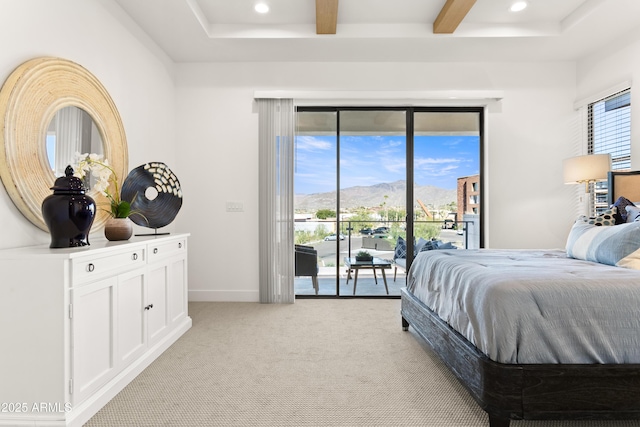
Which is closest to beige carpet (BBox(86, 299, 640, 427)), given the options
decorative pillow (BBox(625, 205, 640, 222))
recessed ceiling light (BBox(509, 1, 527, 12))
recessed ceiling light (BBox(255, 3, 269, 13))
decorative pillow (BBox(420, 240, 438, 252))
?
decorative pillow (BBox(420, 240, 438, 252))

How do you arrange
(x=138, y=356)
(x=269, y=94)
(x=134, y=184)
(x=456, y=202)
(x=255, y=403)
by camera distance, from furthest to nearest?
(x=456, y=202), (x=269, y=94), (x=134, y=184), (x=138, y=356), (x=255, y=403)

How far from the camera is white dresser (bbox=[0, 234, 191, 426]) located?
1.54 m

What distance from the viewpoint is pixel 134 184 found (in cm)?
262

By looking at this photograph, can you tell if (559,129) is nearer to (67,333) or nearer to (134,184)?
(134,184)

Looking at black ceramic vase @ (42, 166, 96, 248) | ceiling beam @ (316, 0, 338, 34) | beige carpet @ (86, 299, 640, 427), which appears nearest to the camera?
beige carpet @ (86, 299, 640, 427)

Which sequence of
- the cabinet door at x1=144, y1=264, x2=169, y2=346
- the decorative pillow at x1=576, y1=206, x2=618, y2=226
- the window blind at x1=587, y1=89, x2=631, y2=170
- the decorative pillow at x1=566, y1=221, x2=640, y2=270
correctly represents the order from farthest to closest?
the window blind at x1=587, y1=89, x2=631, y2=170
the decorative pillow at x1=576, y1=206, x2=618, y2=226
the cabinet door at x1=144, y1=264, x2=169, y2=346
the decorative pillow at x1=566, y1=221, x2=640, y2=270

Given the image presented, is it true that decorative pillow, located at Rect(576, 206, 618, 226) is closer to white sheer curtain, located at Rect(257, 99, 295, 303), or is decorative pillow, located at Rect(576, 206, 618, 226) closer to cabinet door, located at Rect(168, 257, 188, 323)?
white sheer curtain, located at Rect(257, 99, 295, 303)

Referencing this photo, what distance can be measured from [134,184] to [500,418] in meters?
2.74

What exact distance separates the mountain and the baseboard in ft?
3.80

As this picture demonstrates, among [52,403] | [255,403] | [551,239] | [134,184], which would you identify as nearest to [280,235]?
[134,184]

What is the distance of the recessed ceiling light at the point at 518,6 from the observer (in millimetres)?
2975

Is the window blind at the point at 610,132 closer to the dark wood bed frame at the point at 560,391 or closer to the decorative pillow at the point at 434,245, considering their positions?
the decorative pillow at the point at 434,245

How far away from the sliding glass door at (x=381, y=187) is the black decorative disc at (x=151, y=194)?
1610mm

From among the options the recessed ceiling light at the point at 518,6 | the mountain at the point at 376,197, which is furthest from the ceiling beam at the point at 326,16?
the mountain at the point at 376,197
